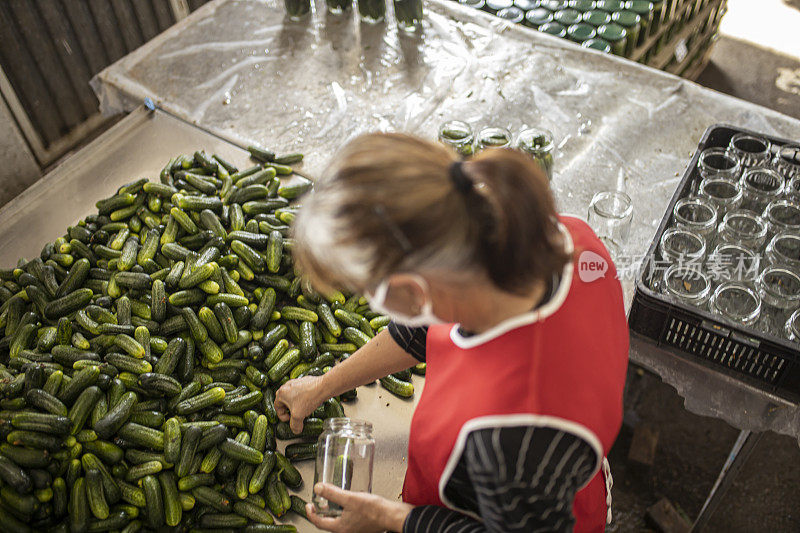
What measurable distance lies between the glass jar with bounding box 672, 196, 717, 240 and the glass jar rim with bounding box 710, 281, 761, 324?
0.25m

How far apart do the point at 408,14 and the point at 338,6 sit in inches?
22.0

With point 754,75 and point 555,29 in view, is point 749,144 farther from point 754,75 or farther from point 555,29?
point 754,75

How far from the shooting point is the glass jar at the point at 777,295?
2.24 meters

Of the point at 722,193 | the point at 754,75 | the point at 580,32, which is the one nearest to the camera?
the point at 722,193

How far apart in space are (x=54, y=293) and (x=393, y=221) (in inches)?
82.3

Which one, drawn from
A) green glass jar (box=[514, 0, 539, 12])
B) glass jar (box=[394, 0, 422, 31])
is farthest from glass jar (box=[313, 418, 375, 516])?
green glass jar (box=[514, 0, 539, 12])

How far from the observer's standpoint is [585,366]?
1.32 meters

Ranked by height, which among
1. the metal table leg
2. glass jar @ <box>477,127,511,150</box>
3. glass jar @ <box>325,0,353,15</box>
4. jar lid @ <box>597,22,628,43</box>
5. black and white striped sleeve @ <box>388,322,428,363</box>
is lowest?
the metal table leg

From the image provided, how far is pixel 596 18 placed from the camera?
13.6 ft

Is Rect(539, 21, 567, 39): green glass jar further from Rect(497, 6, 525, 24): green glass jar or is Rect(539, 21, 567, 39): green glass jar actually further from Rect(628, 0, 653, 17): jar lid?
Rect(628, 0, 653, 17): jar lid

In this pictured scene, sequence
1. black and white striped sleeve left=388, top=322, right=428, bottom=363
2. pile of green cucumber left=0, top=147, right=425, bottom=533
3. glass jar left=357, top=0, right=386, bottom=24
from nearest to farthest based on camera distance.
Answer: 1. black and white striped sleeve left=388, top=322, right=428, bottom=363
2. pile of green cucumber left=0, top=147, right=425, bottom=533
3. glass jar left=357, top=0, right=386, bottom=24

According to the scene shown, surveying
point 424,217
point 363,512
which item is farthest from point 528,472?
point 363,512

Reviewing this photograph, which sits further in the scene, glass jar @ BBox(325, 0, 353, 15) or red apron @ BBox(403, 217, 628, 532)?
glass jar @ BBox(325, 0, 353, 15)

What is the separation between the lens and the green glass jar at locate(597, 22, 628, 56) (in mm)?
3947
